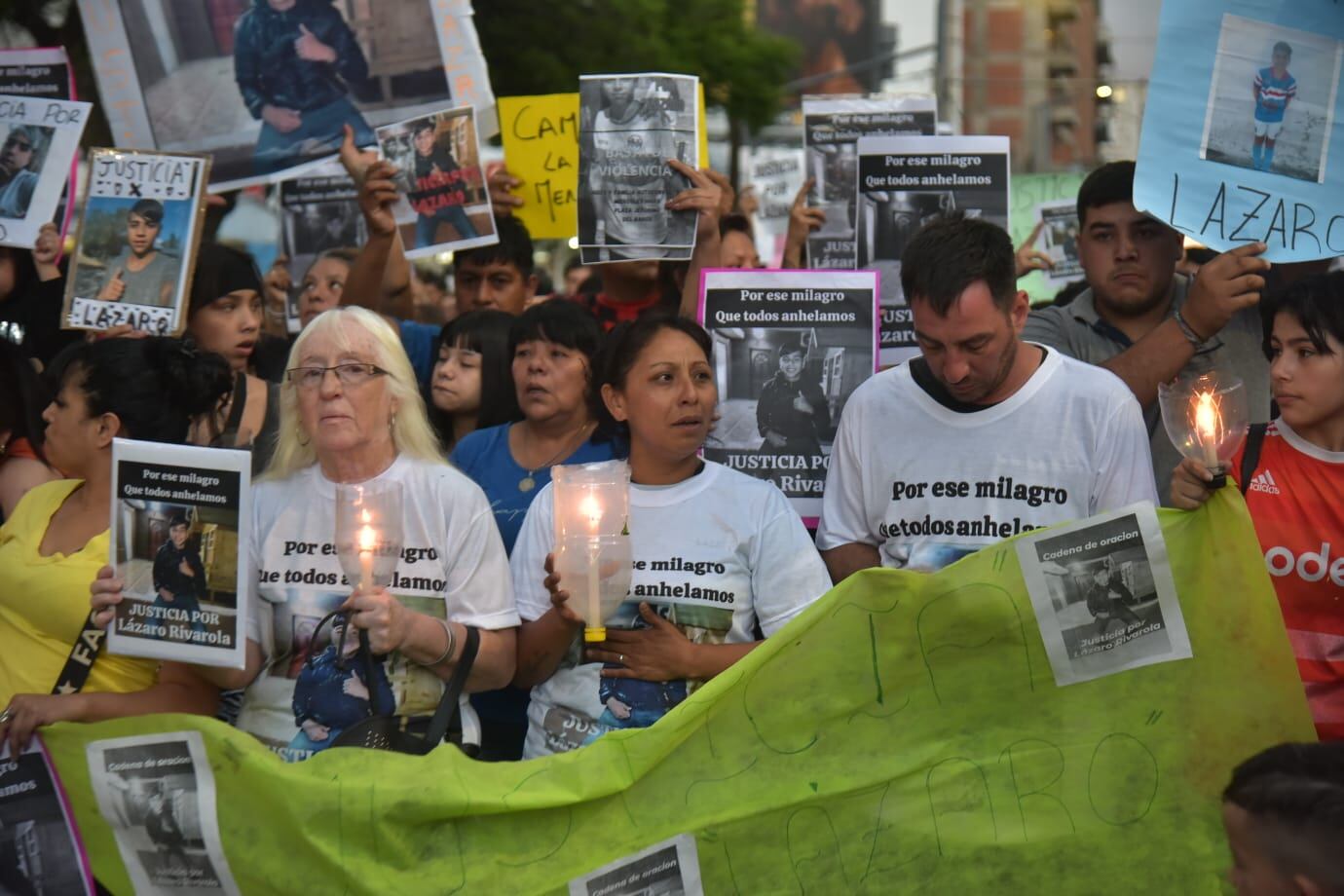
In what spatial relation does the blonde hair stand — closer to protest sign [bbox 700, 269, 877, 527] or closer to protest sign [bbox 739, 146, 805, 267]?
protest sign [bbox 700, 269, 877, 527]

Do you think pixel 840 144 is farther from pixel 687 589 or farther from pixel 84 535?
pixel 84 535

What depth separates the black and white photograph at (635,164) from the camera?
5.15m

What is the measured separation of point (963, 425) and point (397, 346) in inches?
54.3

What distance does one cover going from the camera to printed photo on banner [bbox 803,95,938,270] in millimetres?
6754

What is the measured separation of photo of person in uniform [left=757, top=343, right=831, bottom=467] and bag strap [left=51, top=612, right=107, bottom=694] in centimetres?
185

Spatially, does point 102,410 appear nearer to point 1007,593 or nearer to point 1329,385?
point 1007,593

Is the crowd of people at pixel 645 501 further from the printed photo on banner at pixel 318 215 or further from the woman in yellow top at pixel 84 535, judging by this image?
the printed photo on banner at pixel 318 215

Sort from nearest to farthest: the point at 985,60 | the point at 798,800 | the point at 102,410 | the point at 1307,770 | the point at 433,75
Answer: the point at 1307,770, the point at 798,800, the point at 102,410, the point at 433,75, the point at 985,60

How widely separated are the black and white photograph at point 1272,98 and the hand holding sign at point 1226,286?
0.30 meters

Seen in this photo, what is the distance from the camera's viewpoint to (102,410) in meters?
4.10

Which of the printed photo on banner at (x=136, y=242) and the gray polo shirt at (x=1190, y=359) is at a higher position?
the printed photo on banner at (x=136, y=242)

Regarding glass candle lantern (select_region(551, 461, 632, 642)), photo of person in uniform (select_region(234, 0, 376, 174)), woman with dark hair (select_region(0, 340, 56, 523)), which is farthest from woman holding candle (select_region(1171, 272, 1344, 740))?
photo of person in uniform (select_region(234, 0, 376, 174))

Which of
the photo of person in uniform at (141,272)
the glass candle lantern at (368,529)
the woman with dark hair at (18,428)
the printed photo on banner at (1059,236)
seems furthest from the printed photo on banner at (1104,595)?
the printed photo on banner at (1059,236)

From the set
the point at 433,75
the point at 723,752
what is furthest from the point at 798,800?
the point at 433,75
